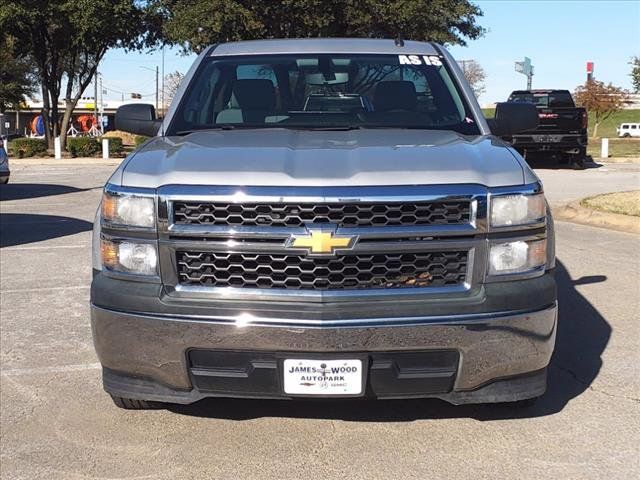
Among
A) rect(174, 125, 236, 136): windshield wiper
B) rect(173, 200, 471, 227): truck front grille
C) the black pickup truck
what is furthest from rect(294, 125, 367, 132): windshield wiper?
the black pickup truck

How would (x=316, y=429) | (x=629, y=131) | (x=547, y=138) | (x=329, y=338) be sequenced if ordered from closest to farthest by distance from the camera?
1. (x=329, y=338)
2. (x=316, y=429)
3. (x=547, y=138)
4. (x=629, y=131)

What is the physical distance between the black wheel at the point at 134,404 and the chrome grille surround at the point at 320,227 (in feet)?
2.76

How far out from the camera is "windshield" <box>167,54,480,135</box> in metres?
4.55

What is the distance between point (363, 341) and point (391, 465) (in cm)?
62

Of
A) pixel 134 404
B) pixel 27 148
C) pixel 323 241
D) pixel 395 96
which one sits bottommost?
pixel 27 148

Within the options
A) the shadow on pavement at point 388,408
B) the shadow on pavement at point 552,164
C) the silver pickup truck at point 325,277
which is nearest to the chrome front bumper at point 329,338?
the silver pickup truck at point 325,277

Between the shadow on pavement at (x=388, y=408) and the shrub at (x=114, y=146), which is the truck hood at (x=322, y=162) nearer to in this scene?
→ the shadow on pavement at (x=388, y=408)

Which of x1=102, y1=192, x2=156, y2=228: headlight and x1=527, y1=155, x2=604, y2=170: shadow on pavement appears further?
x1=527, y1=155, x2=604, y2=170: shadow on pavement

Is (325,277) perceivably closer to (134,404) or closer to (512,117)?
(134,404)

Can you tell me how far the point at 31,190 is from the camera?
16.6m

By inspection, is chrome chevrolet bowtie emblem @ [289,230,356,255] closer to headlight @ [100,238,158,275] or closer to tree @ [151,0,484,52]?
headlight @ [100,238,158,275]

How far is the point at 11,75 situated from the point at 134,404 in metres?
50.1

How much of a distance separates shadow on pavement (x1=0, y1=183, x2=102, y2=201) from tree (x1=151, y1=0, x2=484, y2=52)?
10453mm

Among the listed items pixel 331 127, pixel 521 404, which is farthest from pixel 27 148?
pixel 521 404
